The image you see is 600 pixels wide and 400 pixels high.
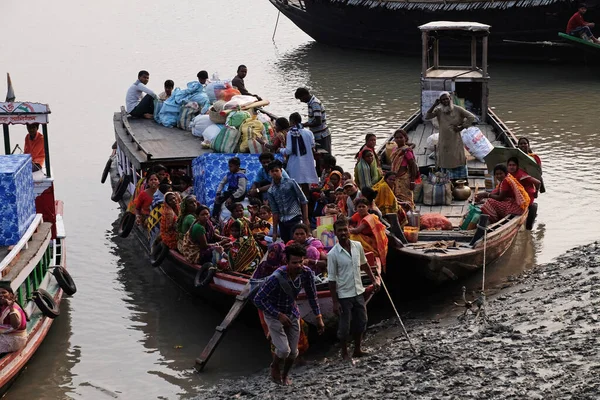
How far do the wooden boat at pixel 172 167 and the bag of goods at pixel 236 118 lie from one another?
468mm

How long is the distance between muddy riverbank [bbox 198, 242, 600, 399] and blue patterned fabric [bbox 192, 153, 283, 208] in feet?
8.90

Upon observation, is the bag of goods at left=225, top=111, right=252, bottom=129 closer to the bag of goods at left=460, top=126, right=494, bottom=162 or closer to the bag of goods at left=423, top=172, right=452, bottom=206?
the bag of goods at left=423, top=172, right=452, bottom=206

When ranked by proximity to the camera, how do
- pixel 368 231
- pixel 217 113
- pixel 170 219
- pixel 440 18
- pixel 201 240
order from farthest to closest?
pixel 440 18 < pixel 217 113 < pixel 170 219 < pixel 201 240 < pixel 368 231

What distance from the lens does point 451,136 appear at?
13242mm

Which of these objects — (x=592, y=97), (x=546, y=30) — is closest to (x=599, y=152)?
(x=592, y=97)

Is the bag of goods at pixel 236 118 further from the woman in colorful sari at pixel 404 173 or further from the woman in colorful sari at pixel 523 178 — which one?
the woman in colorful sari at pixel 523 178

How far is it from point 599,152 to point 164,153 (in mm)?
8459

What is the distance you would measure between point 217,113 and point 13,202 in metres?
4.74

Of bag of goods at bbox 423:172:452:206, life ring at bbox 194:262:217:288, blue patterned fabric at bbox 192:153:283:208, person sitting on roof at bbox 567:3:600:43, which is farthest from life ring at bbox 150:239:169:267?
person sitting on roof at bbox 567:3:600:43

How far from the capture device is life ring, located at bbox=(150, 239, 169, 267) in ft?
38.1

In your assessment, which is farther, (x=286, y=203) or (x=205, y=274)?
(x=205, y=274)

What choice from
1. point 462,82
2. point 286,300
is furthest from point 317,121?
point 286,300

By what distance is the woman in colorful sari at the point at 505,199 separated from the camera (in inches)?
464

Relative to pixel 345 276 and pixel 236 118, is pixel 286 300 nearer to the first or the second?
pixel 345 276
